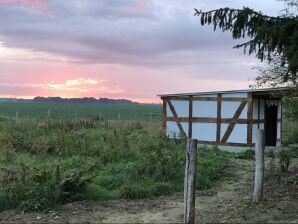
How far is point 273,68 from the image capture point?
12508mm

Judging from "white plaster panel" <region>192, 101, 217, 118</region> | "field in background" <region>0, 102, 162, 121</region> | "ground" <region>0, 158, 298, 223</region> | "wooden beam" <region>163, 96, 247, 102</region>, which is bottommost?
"ground" <region>0, 158, 298, 223</region>

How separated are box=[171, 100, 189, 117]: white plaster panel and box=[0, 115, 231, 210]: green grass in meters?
3.87

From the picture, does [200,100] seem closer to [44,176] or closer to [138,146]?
[138,146]

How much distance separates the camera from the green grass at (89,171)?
31.9ft

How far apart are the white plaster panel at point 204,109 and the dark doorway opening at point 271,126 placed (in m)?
3.03

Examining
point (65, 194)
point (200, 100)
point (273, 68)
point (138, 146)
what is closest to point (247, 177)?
point (273, 68)

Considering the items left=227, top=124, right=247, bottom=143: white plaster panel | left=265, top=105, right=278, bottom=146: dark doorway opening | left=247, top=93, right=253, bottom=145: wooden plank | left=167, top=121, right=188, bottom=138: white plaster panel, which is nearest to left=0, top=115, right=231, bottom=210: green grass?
left=227, top=124, right=247, bottom=143: white plaster panel

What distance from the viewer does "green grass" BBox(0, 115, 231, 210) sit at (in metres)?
9.71

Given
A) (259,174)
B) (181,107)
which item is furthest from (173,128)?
(259,174)

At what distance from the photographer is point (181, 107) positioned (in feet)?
78.6

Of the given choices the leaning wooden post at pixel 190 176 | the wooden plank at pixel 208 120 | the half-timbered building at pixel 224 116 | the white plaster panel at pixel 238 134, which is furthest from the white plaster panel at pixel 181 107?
the leaning wooden post at pixel 190 176

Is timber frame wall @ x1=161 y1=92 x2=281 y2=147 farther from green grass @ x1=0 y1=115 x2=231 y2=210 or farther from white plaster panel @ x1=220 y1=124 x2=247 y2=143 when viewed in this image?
green grass @ x1=0 y1=115 x2=231 y2=210

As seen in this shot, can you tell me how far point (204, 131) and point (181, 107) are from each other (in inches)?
67.8

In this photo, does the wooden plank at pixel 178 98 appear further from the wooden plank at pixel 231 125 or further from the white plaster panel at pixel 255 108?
the white plaster panel at pixel 255 108
